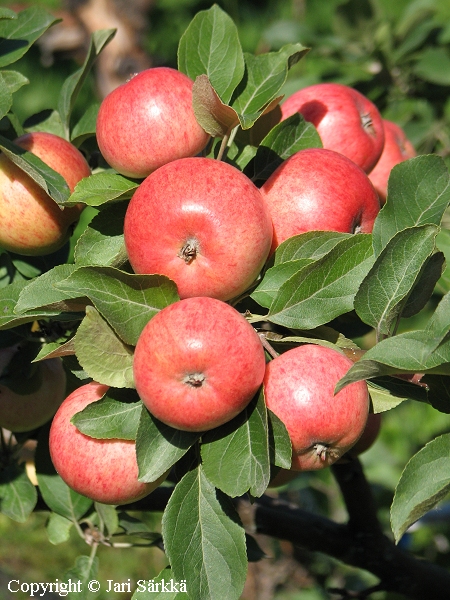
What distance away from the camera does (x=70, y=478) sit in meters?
0.92

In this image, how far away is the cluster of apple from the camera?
0.78 metres

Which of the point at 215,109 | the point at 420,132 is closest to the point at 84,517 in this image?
the point at 215,109

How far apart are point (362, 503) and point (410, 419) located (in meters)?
1.93

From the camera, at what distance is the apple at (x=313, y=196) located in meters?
0.92

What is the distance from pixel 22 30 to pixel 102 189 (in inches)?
14.9

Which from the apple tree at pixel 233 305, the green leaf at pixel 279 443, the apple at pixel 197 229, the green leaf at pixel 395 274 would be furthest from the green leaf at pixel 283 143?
the green leaf at pixel 279 443

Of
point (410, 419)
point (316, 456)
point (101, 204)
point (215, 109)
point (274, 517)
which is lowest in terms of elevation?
point (410, 419)

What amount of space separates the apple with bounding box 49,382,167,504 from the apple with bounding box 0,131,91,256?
0.81ft

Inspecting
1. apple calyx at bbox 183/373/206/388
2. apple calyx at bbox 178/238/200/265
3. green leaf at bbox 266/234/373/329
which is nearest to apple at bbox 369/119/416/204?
green leaf at bbox 266/234/373/329

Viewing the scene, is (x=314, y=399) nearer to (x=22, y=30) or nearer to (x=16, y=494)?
(x=16, y=494)

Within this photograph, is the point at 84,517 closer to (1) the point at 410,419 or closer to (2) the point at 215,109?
(2) the point at 215,109

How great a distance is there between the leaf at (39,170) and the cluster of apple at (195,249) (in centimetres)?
3

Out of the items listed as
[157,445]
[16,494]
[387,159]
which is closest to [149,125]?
[157,445]

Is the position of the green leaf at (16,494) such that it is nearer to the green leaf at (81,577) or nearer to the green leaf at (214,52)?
the green leaf at (81,577)
